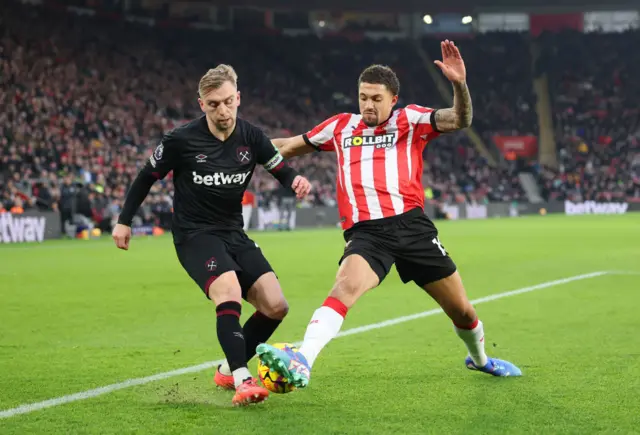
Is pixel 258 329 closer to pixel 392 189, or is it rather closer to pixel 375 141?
pixel 392 189

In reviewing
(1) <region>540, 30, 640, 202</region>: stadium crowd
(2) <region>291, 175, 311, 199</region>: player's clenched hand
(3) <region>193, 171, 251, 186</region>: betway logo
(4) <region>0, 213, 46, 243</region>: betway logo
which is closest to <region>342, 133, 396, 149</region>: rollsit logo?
(2) <region>291, 175, 311, 199</region>: player's clenched hand

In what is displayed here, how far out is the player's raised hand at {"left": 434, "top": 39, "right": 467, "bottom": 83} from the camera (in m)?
5.77

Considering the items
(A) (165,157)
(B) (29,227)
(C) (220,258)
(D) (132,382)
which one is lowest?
(B) (29,227)

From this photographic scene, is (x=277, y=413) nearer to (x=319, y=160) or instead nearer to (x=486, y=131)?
(x=319, y=160)

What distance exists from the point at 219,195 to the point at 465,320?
181 cm

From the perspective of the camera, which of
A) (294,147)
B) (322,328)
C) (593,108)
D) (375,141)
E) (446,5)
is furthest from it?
(593,108)

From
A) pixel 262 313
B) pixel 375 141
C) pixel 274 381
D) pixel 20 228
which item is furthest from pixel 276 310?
pixel 20 228

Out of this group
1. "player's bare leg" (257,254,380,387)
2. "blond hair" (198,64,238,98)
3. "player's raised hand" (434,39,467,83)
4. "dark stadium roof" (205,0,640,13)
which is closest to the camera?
"player's bare leg" (257,254,380,387)

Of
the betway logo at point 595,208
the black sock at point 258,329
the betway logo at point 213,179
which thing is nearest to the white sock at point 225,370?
the black sock at point 258,329

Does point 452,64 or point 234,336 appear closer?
point 234,336

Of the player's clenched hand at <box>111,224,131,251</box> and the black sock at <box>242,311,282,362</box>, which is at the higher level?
the player's clenched hand at <box>111,224,131,251</box>

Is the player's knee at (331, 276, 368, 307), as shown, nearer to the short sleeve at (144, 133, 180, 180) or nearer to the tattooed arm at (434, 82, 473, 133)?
the tattooed arm at (434, 82, 473, 133)

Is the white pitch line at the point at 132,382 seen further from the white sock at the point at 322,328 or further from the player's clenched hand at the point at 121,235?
the white sock at the point at 322,328

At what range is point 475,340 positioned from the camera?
6.43m
